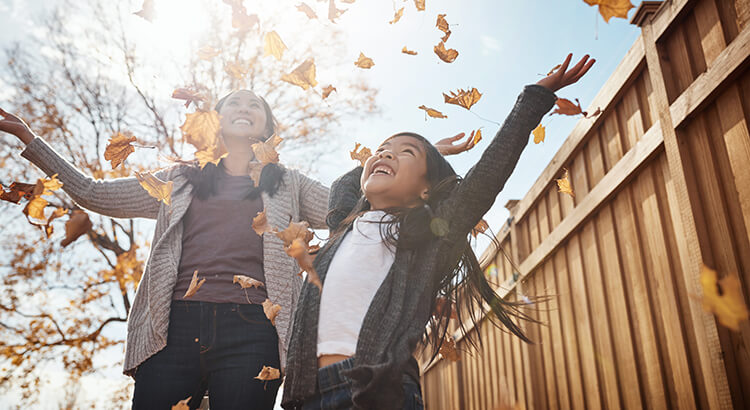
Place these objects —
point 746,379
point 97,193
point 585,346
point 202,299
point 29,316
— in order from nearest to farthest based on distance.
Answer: point 746,379 → point 202,299 → point 97,193 → point 585,346 → point 29,316

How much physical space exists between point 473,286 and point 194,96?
1356 millimetres

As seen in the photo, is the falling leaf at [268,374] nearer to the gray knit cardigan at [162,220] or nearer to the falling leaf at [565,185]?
the gray knit cardigan at [162,220]

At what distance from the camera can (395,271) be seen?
4.33ft

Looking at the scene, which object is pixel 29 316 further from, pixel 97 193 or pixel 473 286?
pixel 473 286

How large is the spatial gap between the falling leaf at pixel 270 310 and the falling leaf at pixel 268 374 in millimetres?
144

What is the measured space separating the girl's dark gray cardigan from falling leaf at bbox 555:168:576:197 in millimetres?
1302

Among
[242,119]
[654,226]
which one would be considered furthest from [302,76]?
[654,226]

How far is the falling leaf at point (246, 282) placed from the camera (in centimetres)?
169

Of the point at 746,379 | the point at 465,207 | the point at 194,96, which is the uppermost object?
the point at 194,96

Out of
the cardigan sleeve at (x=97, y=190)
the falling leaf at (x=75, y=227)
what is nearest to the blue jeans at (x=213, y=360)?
the falling leaf at (x=75, y=227)

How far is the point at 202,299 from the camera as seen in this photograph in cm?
166

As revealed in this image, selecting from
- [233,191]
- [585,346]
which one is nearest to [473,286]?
[233,191]

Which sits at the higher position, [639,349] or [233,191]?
[233,191]

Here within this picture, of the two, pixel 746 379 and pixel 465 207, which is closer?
pixel 465 207
